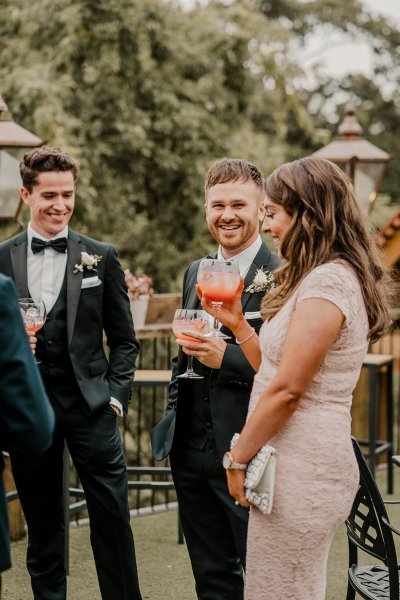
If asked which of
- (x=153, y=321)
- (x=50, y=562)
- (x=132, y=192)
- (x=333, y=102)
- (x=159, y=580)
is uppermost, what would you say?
(x=333, y=102)

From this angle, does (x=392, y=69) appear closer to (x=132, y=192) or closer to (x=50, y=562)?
(x=132, y=192)

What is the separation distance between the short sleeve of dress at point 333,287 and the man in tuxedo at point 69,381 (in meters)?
1.38

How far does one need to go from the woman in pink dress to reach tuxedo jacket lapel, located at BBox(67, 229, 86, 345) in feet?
3.86

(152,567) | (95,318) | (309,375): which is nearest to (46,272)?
(95,318)

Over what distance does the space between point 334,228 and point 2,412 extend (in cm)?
108

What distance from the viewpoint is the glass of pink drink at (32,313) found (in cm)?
319

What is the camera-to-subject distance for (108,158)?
10.3 meters

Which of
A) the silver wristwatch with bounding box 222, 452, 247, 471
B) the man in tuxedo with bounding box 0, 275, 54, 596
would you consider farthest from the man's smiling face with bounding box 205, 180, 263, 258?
the man in tuxedo with bounding box 0, 275, 54, 596

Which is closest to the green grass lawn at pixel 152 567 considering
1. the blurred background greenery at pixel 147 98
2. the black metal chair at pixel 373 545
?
the black metal chair at pixel 373 545

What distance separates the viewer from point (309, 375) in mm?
2312

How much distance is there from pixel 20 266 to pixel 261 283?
3.45 feet

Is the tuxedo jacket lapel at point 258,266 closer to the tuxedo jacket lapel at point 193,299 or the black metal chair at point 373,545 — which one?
the tuxedo jacket lapel at point 193,299

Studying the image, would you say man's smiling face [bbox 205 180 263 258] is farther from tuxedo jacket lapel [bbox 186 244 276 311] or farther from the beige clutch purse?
the beige clutch purse

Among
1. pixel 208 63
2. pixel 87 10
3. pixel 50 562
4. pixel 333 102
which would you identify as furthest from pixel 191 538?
pixel 333 102
